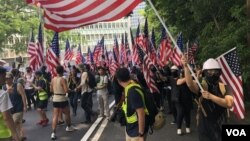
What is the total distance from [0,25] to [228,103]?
129ft

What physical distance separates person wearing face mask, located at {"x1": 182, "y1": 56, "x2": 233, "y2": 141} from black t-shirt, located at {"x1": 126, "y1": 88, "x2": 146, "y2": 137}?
2.25 feet

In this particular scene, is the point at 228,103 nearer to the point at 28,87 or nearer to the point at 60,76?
the point at 60,76

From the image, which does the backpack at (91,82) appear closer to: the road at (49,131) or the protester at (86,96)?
the protester at (86,96)

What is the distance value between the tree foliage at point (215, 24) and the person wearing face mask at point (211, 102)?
6.02 metres

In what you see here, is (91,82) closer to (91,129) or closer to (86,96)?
(86,96)

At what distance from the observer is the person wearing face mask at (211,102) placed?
571 cm

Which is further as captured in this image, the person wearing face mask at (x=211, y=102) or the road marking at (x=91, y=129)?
the road marking at (x=91, y=129)

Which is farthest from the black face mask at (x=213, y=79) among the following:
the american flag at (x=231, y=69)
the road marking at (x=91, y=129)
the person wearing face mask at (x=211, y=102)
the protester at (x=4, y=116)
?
the road marking at (x=91, y=129)

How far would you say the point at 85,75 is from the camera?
14359 millimetres

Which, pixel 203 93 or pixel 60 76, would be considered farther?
pixel 60 76

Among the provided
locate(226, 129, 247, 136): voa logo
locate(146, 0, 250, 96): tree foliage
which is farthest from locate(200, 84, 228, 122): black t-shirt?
locate(146, 0, 250, 96): tree foliage

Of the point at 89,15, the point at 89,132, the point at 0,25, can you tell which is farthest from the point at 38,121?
the point at 0,25

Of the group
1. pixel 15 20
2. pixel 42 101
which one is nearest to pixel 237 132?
pixel 42 101

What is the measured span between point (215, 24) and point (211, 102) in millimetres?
10615
